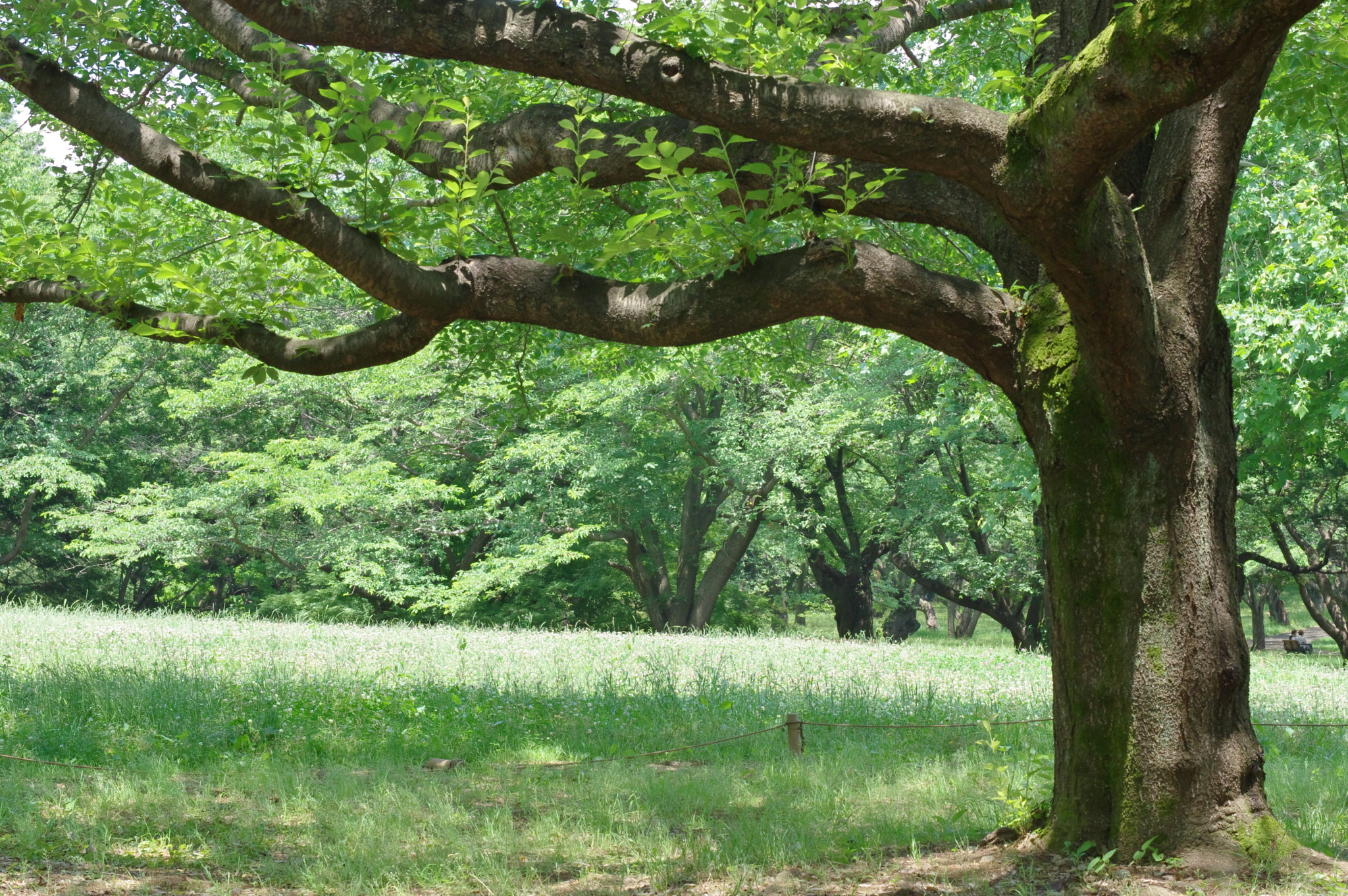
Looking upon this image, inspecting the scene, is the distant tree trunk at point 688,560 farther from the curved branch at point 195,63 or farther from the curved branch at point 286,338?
the curved branch at point 286,338

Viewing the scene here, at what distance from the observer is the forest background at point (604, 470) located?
659 inches

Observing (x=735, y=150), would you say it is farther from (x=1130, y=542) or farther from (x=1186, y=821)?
(x=1186, y=821)

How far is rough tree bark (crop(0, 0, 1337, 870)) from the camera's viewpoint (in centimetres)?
406

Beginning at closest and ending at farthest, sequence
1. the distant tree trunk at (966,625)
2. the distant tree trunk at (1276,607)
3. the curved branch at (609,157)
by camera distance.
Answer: the curved branch at (609,157) → the distant tree trunk at (966,625) → the distant tree trunk at (1276,607)

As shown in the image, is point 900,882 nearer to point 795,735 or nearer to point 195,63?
point 795,735

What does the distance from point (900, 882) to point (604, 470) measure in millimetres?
19614

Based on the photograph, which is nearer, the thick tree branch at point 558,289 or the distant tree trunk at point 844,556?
the thick tree branch at point 558,289

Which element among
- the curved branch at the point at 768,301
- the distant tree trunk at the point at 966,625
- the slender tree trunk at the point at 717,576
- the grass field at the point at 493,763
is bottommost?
the distant tree trunk at the point at 966,625

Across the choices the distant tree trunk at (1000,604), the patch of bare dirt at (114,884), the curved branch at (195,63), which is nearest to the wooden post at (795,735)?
the patch of bare dirt at (114,884)

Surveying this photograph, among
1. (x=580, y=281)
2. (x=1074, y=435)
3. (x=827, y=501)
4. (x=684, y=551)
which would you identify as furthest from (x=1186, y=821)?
(x=827, y=501)

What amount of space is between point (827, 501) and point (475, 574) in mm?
11481

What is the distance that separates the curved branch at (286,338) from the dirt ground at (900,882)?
105 inches

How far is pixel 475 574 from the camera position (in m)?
25.2

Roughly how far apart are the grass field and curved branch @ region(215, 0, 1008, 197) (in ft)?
11.1
